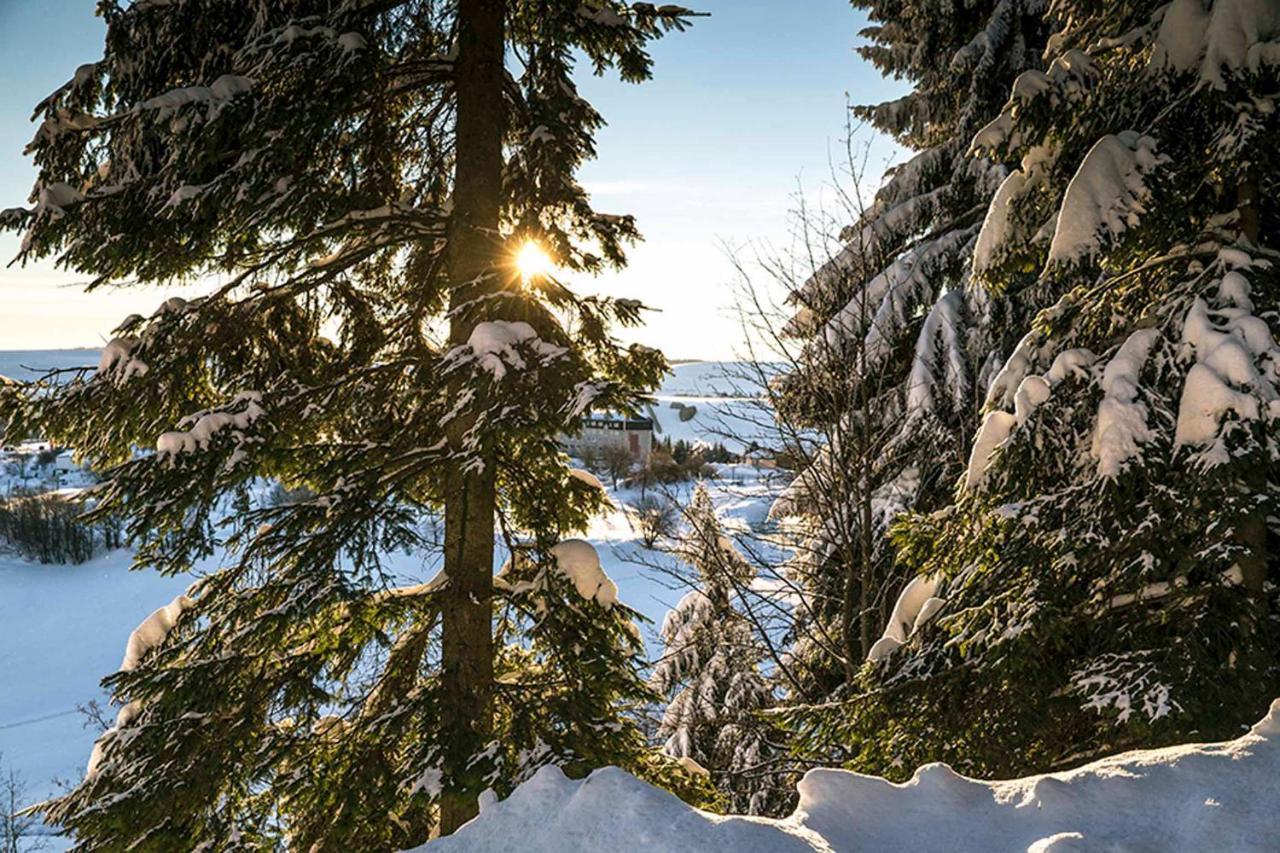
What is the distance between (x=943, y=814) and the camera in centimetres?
180

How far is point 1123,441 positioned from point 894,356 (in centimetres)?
551

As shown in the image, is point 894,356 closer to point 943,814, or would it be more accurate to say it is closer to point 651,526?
point 651,526

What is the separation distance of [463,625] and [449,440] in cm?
118

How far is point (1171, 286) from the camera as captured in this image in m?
3.92

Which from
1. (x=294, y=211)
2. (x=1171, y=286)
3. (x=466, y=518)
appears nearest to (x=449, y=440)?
(x=466, y=518)

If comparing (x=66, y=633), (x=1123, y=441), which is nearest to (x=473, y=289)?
(x=1123, y=441)

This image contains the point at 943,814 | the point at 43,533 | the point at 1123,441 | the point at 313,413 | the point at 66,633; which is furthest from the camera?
the point at 43,533

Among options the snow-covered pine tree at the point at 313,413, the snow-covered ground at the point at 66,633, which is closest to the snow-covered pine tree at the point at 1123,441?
the snow-covered pine tree at the point at 313,413

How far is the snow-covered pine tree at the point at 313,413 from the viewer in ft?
13.0

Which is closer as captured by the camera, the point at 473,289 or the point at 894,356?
the point at 473,289

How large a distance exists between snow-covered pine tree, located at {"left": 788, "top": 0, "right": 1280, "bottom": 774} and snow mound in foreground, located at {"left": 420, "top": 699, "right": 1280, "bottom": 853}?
1.64m

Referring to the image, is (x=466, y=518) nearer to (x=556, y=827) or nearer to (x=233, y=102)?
(x=233, y=102)

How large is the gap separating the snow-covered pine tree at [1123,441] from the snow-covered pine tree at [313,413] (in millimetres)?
2060

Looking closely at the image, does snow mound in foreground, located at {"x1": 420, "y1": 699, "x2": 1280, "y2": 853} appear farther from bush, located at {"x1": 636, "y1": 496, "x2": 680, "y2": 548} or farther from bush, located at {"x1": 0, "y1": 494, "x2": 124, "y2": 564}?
bush, located at {"x1": 0, "y1": 494, "x2": 124, "y2": 564}
